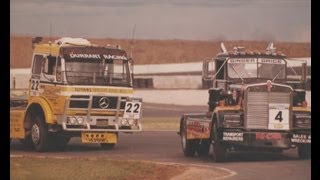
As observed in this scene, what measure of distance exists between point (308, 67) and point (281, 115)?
2293 millimetres

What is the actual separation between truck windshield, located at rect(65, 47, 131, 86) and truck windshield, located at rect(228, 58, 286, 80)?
124 inches

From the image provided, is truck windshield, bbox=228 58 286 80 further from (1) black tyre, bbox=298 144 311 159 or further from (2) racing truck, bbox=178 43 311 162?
(1) black tyre, bbox=298 144 311 159

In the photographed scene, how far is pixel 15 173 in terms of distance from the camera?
1769 cm

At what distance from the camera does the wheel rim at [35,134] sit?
76.8 ft

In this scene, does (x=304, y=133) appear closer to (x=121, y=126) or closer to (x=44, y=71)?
(x=121, y=126)

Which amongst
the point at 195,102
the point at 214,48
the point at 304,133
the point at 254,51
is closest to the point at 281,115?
the point at 304,133

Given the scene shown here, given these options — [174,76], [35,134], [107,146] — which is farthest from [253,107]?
[174,76]

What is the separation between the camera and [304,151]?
21.4 metres

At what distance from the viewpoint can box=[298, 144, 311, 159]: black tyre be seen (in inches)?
833

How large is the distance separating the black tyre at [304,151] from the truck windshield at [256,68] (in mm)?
1848

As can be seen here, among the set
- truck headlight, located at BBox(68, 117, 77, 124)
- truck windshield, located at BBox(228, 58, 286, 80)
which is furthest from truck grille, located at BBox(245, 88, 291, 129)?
truck headlight, located at BBox(68, 117, 77, 124)

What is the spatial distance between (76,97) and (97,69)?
3.13 feet

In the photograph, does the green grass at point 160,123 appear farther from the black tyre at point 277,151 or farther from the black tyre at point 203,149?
the black tyre at point 277,151

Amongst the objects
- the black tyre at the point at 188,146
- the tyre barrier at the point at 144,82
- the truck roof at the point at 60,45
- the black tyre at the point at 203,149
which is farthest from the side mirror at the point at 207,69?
the tyre barrier at the point at 144,82
